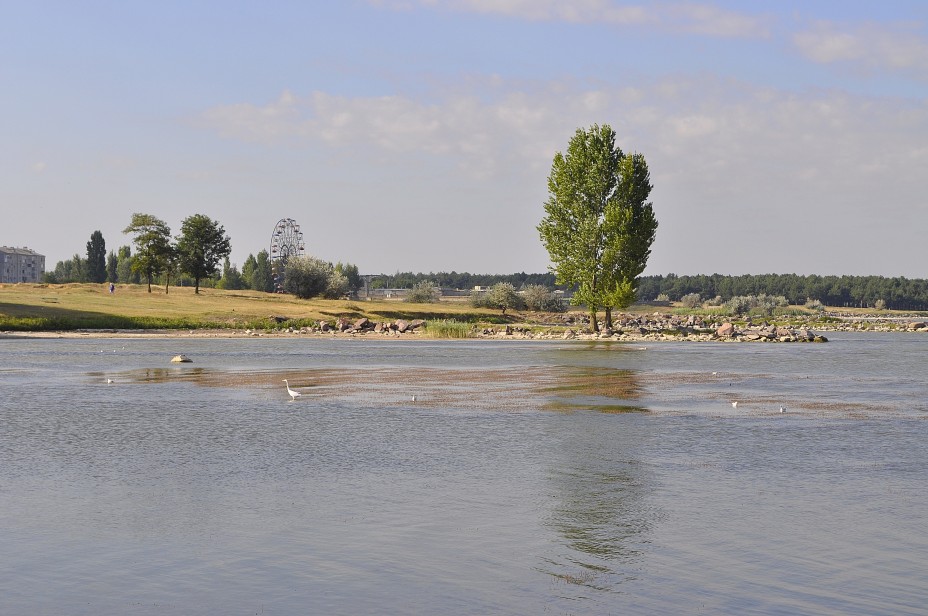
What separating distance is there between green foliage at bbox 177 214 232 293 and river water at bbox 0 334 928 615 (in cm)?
9455

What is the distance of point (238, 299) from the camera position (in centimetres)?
11725

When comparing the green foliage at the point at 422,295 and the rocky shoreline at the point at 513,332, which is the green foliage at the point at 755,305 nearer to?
the rocky shoreline at the point at 513,332

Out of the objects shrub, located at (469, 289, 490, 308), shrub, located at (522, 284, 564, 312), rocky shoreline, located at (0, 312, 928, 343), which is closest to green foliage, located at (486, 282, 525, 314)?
shrub, located at (469, 289, 490, 308)

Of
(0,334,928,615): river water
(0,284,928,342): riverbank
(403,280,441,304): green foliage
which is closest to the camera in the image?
(0,334,928,615): river water

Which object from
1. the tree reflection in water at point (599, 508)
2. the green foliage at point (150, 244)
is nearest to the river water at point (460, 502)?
the tree reflection in water at point (599, 508)

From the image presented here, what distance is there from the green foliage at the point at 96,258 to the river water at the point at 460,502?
143778 mm

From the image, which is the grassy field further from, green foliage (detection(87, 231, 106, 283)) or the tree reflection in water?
the tree reflection in water

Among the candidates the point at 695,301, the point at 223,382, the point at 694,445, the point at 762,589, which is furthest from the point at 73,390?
the point at 695,301

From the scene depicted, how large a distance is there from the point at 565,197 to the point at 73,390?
57468 mm

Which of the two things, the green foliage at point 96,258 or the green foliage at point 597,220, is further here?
the green foliage at point 96,258

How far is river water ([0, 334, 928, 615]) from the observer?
1109 centimetres

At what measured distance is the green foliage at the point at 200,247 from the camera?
12669 cm

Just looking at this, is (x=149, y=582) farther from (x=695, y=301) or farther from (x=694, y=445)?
(x=695, y=301)

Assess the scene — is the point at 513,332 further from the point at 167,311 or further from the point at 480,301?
the point at 480,301
